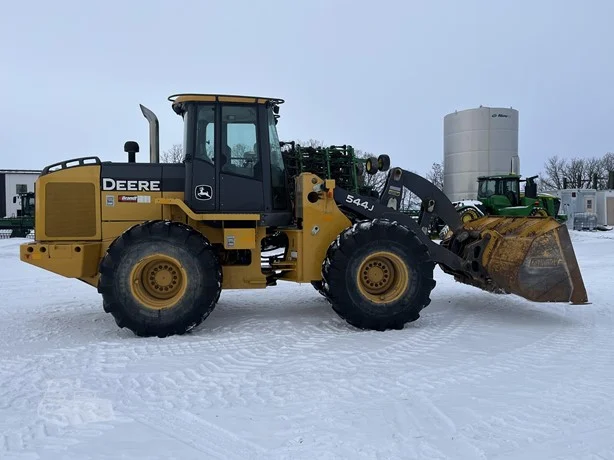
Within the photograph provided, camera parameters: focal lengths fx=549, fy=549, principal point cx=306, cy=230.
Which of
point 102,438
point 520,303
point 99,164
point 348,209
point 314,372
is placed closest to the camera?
point 102,438

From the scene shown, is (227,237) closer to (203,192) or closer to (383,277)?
(203,192)

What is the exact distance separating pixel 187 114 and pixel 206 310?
7.72 ft

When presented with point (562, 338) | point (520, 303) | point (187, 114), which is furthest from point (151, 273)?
point (520, 303)

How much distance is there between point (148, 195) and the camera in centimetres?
657

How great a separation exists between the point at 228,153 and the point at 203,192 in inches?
22.1

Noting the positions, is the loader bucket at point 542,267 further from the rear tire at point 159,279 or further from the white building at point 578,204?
the white building at point 578,204

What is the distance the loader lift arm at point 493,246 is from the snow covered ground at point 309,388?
48cm

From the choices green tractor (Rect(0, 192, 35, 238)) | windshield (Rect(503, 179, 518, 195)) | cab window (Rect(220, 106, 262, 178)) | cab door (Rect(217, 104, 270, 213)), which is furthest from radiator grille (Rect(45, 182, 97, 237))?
green tractor (Rect(0, 192, 35, 238))

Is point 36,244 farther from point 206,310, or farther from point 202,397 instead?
point 202,397

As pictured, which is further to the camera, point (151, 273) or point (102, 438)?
point (151, 273)

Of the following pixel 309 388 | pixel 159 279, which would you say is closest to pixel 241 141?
pixel 159 279

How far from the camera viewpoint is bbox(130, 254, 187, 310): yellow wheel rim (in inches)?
240

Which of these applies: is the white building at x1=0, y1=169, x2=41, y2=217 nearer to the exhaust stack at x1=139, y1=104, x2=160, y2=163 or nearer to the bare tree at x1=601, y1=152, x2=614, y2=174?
the exhaust stack at x1=139, y1=104, x2=160, y2=163

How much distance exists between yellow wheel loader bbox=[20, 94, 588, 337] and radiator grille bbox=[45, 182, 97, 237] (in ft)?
0.04
